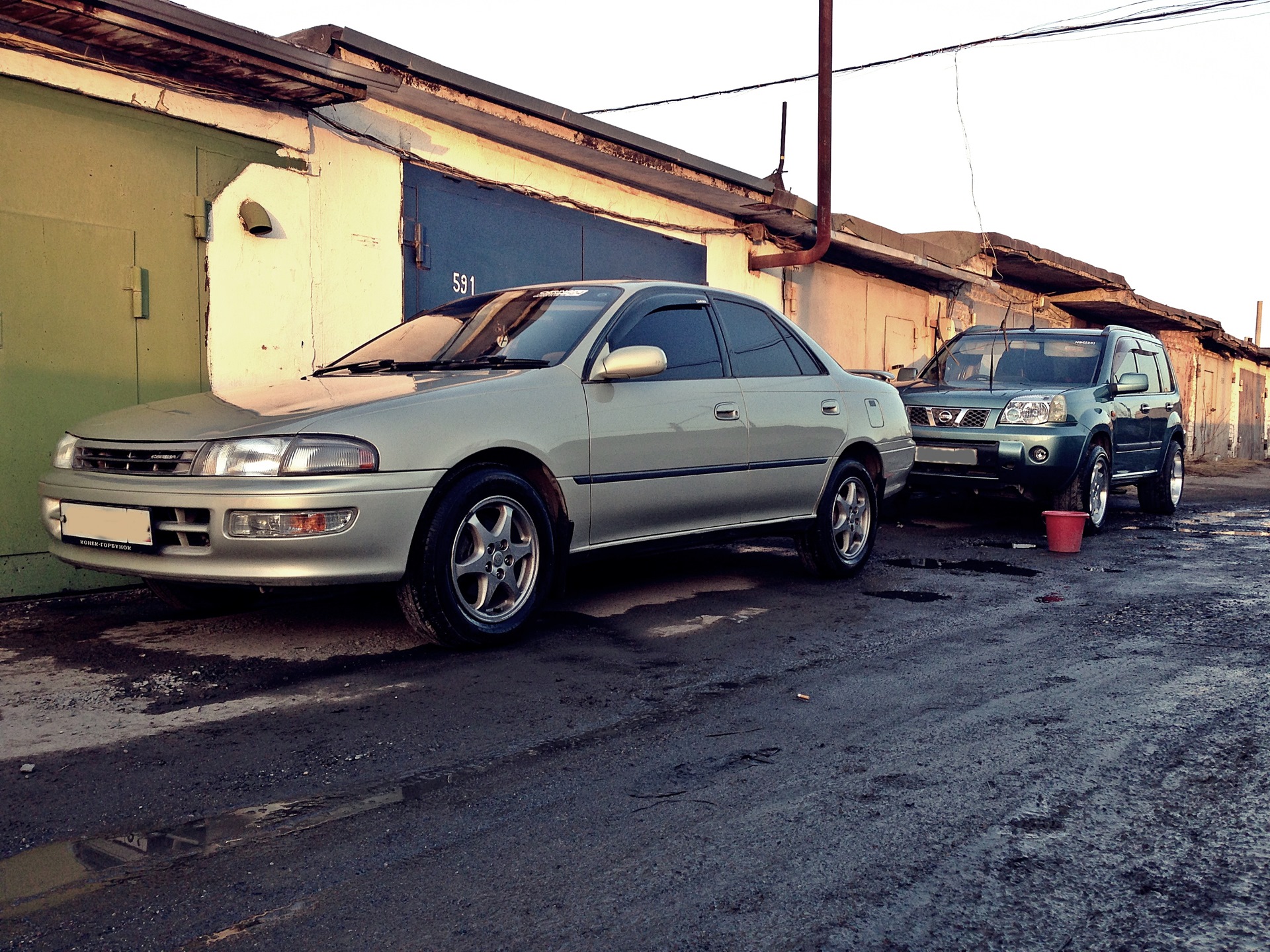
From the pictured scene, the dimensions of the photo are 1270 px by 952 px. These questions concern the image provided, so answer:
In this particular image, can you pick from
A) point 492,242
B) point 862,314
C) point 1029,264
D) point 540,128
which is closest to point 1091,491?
point 492,242

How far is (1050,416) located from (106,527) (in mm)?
7430

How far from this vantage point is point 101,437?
15.3 ft

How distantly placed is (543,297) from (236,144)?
2931mm

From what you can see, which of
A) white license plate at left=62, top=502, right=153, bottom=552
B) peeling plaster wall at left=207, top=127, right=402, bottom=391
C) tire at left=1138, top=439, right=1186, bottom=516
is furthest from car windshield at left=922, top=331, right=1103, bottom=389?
white license plate at left=62, top=502, right=153, bottom=552

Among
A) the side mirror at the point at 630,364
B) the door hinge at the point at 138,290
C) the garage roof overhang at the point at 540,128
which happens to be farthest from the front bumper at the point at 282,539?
the garage roof overhang at the point at 540,128

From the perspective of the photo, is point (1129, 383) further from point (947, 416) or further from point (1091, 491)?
point (947, 416)

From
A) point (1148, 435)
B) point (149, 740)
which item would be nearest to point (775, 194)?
point (1148, 435)

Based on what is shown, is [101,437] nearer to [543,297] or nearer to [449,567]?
[449,567]

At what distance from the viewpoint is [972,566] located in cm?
752

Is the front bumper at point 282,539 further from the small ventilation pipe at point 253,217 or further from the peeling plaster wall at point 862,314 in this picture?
the peeling plaster wall at point 862,314

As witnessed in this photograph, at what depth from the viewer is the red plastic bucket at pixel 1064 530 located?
8.23 metres

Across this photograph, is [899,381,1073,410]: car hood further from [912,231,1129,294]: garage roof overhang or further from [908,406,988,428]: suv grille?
[912,231,1129,294]: garage roof overhang

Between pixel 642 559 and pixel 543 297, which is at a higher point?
pixel 543 297

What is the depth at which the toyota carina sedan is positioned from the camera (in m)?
4.20
